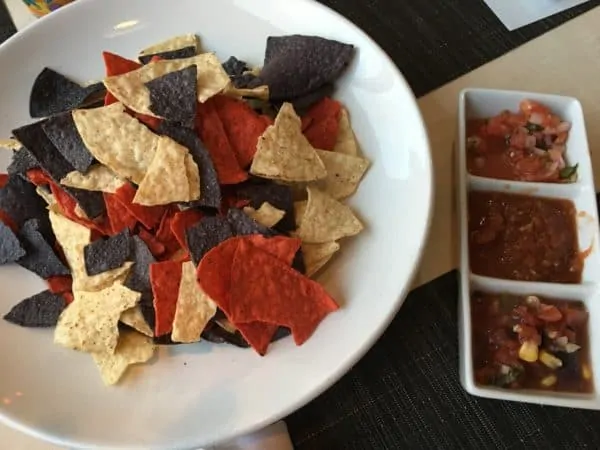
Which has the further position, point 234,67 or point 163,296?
point 234,67

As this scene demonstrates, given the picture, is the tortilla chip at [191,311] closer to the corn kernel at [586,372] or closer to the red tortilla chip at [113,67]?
the red tortilla chip at [113,67]

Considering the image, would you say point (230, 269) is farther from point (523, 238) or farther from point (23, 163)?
point (523, 238)

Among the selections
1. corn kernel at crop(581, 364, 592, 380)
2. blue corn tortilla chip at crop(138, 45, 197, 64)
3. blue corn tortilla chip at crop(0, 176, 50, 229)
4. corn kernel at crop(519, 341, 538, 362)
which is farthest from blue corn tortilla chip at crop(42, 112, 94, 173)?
corn kernel at crop(581, 364, 592, 380)

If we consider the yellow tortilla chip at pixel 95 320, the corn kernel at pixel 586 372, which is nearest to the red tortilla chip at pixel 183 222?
the yellow tortilla chip at pixel 95 320

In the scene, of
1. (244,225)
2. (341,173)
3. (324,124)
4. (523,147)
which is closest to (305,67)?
(324,124)

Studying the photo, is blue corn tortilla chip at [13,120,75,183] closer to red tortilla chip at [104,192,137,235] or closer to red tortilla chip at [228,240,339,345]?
red tortilla chip at [104,192,137,235]
